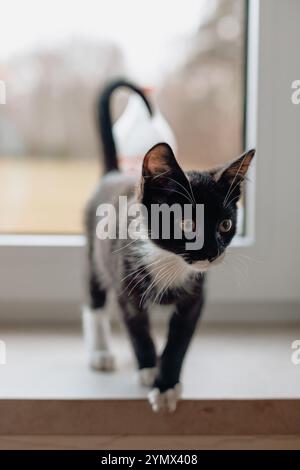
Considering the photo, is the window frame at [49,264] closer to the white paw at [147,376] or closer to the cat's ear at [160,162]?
the white paw at [147,376]

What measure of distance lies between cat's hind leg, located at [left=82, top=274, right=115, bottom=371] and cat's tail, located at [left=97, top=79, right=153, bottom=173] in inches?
7.2

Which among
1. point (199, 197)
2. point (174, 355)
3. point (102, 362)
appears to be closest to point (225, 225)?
point (199, 197)

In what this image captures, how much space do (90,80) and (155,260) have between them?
414 mm

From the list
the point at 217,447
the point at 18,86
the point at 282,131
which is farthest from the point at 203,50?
the point at 217,447

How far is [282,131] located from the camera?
928mm

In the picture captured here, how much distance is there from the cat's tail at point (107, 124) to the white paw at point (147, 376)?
1.06ft

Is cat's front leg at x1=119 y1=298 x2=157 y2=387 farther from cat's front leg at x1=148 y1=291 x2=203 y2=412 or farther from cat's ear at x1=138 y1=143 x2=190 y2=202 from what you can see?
cat's ear at x1=138 y1=143 x2=190 y2=202

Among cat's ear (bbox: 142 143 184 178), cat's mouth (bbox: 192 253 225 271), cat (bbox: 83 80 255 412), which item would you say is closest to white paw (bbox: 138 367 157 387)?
cat (bbox: 83 80 255 412)

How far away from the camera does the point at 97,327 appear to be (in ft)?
2.97

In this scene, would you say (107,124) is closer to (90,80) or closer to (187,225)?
(90,80)

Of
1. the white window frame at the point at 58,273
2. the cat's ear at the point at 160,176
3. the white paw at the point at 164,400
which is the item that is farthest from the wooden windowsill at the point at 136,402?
the cat's ear at the point at 160,176

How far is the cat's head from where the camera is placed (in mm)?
663
